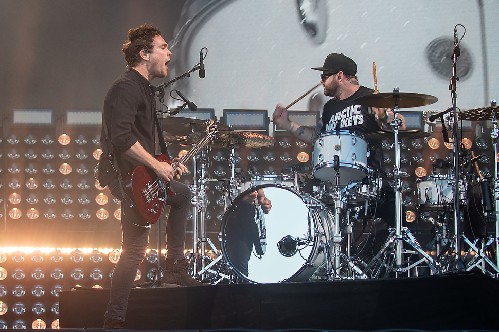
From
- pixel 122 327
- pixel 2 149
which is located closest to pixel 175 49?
pixel 2 149

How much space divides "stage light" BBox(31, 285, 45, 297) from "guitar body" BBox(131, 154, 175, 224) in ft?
10.4

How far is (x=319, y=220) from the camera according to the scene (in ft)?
20.6

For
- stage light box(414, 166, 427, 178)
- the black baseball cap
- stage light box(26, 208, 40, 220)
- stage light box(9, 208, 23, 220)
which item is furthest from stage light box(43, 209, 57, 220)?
stage light box(414, 166, 427, 178)

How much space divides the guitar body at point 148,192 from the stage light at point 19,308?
3.20m

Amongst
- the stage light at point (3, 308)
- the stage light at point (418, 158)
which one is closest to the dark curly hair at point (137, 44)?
the stage light at point (3, 308)

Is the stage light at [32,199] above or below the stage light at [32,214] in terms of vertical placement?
above

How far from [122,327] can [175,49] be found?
507 centimetres

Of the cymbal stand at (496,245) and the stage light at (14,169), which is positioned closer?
the cymbal stand at (496,245)

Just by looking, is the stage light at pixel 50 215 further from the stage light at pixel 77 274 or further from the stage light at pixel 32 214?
the stage light at pixel 77 274

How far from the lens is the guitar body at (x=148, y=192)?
15.3 feet

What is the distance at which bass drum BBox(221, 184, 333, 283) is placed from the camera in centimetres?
623

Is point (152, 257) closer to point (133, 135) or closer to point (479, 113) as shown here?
point (133, 135)

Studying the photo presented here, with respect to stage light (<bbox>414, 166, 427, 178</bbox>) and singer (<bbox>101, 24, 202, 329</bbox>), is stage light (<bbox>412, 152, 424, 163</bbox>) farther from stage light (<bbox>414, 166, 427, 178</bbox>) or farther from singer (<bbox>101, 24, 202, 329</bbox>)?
singer (<bbox>101, 24, 202, 329</bbox>)

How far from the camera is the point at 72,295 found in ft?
17.6
